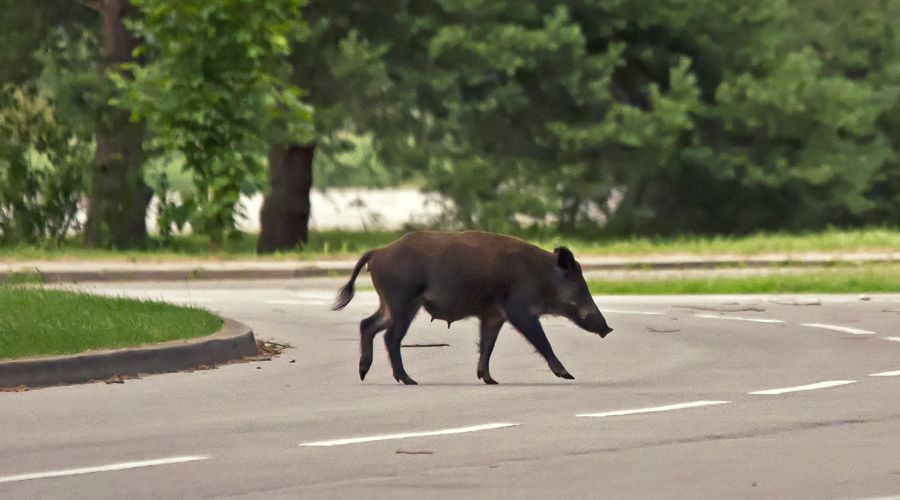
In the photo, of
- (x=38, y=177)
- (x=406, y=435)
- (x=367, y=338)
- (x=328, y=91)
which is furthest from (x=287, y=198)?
(x=406, y=435)

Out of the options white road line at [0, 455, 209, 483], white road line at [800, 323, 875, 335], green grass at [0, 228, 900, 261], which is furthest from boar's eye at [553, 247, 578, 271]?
green grass at [0, 228, 900, 261]

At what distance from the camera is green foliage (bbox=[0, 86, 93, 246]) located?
1405 inches

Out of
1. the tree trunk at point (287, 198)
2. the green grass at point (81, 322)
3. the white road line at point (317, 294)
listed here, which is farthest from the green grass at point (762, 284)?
the tree trunk at point (287, 198)

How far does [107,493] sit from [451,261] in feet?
16.4

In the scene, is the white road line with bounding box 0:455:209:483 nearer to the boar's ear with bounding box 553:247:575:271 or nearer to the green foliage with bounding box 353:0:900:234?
the boar's ear with bounding box 553:247:575:271

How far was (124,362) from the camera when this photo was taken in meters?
14.7

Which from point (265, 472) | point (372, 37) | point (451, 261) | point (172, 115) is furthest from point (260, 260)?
point (265, 472)

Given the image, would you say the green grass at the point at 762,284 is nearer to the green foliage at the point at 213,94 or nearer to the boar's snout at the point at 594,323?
the green foliage at the point at 213,94

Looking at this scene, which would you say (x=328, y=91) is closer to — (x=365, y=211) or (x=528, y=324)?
(x=528, y=324)

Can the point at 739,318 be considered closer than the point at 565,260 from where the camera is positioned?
No

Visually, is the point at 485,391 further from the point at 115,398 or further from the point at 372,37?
the point at 372,37

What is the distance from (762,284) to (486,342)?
12.3m

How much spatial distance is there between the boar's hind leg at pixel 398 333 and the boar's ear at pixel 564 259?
980 mm

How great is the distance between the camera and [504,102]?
124ft
